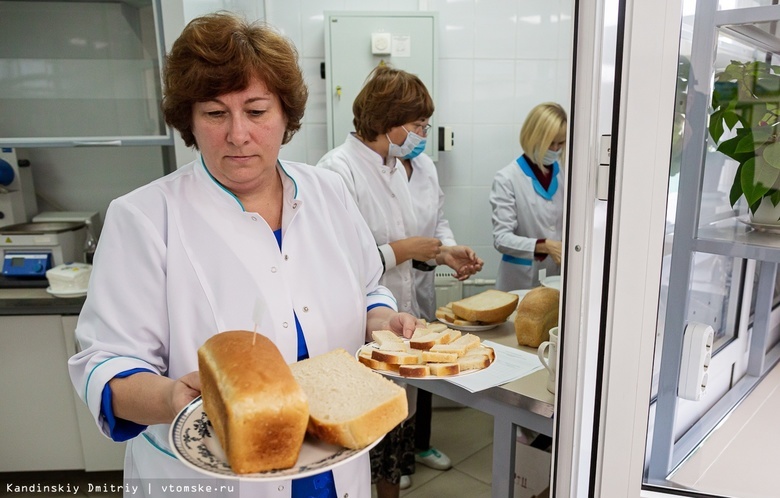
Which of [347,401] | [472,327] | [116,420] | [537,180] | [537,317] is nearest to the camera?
[347,401]

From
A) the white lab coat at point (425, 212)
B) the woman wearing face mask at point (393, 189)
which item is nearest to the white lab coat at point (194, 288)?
the woman wearing face mask at point (393, 189)

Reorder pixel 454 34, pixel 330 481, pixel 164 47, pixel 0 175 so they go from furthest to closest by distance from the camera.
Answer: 1. pixel 454 34
2. pixel 0 175
3. pixel 164 47
4. pixel 330 481

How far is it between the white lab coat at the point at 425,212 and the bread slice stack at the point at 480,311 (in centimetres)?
65

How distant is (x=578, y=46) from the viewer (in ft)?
2.77

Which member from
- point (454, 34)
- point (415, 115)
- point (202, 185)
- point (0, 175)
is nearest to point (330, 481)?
point (202, 185)

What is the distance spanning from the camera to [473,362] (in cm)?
131

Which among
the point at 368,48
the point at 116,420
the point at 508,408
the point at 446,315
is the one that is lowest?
the point at 508,408

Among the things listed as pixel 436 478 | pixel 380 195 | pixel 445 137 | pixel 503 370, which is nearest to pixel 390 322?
pixel 503 370

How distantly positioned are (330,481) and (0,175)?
7.97 feet

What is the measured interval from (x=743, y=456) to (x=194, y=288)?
114 centimetres

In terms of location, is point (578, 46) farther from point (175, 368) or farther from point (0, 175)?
point (0, 175)

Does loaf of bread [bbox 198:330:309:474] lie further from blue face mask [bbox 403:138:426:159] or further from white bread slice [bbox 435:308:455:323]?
blue face mask [bbox 403:138:426:159]

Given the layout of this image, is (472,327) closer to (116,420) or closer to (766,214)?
(766,214)

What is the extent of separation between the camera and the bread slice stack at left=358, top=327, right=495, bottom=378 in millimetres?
1266
